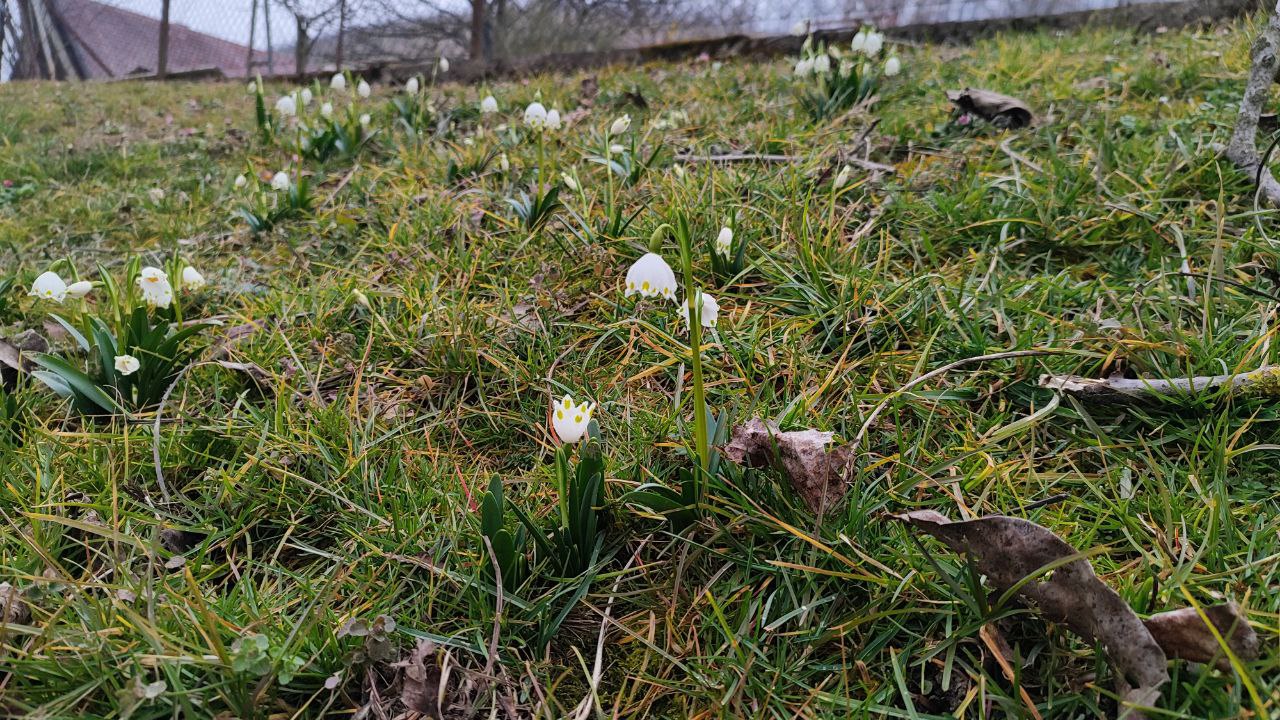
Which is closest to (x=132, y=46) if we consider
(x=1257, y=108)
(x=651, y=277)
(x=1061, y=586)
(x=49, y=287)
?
(x=49, y=287)

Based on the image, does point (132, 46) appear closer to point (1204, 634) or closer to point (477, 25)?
point (477, 25)

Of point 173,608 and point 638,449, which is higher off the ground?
point 638,449

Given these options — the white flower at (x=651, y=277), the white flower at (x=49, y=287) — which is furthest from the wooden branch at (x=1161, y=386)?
the white flower at (x=49, y=287)

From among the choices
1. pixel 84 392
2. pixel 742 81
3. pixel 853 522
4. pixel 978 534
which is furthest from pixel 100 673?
pixel 742 81

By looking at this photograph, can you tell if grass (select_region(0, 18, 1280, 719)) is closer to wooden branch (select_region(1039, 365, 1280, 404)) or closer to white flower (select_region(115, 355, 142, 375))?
wooden branch (select_region(1039, 365, 1280, 404))

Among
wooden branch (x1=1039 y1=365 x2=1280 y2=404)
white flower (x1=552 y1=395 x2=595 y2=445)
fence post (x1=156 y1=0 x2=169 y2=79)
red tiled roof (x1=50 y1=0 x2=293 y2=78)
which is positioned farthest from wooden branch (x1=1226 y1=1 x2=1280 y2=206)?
fence post (x1=156 y1=0 x2=169 y2=79)

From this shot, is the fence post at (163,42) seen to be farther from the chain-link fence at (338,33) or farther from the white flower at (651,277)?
the white flower at (651,277)

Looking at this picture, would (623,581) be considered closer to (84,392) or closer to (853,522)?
(853,522)
